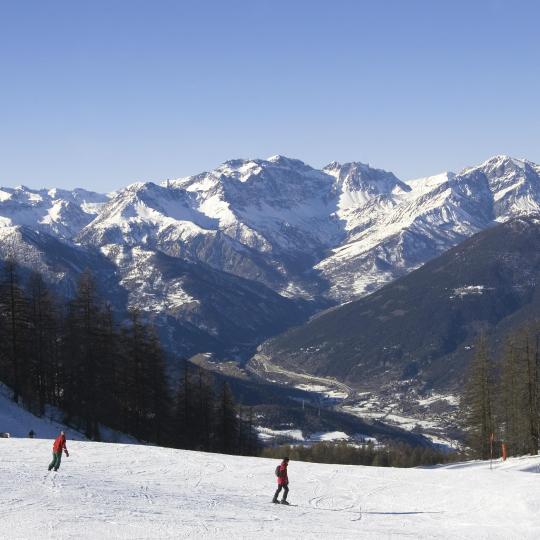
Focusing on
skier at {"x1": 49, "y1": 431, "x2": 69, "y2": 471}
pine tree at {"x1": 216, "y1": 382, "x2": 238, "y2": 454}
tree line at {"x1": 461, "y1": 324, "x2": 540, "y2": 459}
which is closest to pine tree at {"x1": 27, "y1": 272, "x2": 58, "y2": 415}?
pine tree at {"x1": 216, "y1": 382, "x2": 238, "y2": 454}

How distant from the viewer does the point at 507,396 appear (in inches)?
2982

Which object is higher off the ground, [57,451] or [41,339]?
[41,339]

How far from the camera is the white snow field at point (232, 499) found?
29.5m

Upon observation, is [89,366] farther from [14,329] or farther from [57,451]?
[57,451]

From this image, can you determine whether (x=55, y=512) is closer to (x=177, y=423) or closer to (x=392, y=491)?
(x=392, y=491)

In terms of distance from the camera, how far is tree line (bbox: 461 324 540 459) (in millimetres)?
71438

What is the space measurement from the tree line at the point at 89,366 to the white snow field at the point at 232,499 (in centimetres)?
1556

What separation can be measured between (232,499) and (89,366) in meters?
31.8

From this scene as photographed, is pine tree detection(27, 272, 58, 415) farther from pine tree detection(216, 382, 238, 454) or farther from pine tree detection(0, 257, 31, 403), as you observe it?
pine tree detection(216, 382, 238, 454)

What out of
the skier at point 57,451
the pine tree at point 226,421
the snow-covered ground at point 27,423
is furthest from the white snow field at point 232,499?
the pine tree at point 226,421

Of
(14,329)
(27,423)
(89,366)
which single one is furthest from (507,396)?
(14,329)

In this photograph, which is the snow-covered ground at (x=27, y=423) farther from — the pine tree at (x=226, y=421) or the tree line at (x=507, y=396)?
the tree line at (x=507, y=396)

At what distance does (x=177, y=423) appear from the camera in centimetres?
8019

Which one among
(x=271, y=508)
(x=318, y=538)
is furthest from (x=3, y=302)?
(x=318, y=538)
